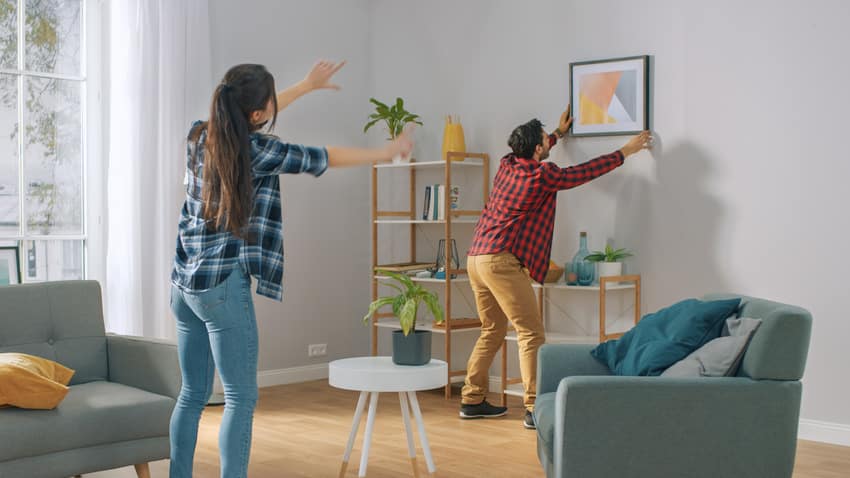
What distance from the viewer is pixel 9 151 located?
5.09 meters

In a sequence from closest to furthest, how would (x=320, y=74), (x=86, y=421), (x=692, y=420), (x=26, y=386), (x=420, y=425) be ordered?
(x=692, y=420) < (x=320, y=74) < (x=26, y=386) < (x=86, y=421) < (x=420, y=425)

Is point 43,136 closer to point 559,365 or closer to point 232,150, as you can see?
point 232,150

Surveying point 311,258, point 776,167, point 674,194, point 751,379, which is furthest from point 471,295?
point 751,379

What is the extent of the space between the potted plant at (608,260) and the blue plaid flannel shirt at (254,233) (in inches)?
100

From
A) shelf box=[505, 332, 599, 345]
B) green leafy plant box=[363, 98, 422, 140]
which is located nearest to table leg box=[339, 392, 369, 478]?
shelf box=[505, 332, 599, 345]

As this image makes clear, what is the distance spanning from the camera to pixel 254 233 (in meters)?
2.86

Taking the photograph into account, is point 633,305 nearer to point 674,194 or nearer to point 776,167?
point 674,194

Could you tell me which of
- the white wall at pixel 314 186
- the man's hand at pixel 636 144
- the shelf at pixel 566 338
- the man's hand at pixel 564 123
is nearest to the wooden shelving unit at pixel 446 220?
the white wall at pixel 314 186

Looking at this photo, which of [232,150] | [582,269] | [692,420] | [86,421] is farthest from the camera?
[582,269]

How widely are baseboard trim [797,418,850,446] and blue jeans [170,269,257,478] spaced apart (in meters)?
2.83

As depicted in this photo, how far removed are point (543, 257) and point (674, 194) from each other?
2.53 feet

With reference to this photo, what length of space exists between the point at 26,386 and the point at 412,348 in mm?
1312

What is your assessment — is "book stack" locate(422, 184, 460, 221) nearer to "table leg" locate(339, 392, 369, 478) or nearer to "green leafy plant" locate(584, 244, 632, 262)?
"green leafy plant" locate(584, 244, 632, 262)

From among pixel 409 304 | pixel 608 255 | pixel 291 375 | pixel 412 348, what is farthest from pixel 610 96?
pixel 291 375
